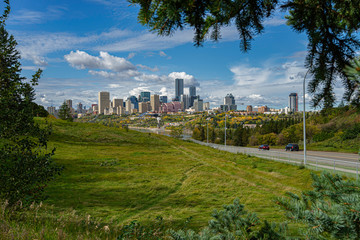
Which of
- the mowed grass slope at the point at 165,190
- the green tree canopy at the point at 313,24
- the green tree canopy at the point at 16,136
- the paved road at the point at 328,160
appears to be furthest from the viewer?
the paved road at the point at 328,160

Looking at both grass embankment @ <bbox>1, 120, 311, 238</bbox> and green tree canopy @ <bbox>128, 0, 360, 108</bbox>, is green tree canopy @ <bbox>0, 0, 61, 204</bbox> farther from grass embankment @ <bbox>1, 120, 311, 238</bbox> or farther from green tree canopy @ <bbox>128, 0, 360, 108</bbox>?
green tree canopy @ <bbox>128, 0, 360, 108</bbox>

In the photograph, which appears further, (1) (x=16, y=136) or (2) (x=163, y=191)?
(2) (x=163, y=191)

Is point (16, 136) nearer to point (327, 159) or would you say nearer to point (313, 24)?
point (313, 24)

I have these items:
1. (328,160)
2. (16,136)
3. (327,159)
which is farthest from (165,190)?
(327,159)

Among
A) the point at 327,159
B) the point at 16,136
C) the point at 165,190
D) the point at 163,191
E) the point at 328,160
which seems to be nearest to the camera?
the point at 16,136

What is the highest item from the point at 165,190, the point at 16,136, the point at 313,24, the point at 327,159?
the point at 313,24

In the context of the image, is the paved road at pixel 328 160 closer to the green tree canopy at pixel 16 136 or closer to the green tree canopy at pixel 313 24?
the green tree canopy at pixel 313 24

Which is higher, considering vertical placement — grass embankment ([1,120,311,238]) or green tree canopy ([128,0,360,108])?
green tree canopy ([128,0,360,108])

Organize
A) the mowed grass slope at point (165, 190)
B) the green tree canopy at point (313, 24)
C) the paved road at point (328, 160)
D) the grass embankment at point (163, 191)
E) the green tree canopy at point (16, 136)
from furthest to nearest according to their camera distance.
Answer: the paved road at point (328, 160) → the mowed grass slope at point (165, 190) → the grass embankment at point (163, 191) → the green tree canopy at point (16, 136) → the green tree canopy at point (313, 24)

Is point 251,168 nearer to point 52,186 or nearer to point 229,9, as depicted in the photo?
point 52,186

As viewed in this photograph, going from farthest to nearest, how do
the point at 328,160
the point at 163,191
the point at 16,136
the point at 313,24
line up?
1. the point at 328,160
2. the point at 163,191
3. the point at 16,136
4. the point at 313,24

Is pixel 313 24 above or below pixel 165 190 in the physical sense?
above

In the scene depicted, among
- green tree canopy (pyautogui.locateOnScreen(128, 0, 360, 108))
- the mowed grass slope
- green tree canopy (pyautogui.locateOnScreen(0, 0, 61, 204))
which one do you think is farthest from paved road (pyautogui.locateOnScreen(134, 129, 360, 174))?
green tree canopy (pyautogui.locateOnScreen(0, 0, 61, 204))

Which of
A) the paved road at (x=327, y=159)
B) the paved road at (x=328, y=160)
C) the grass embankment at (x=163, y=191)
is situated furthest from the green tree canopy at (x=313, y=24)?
the paved road at (x=328, y=160)
